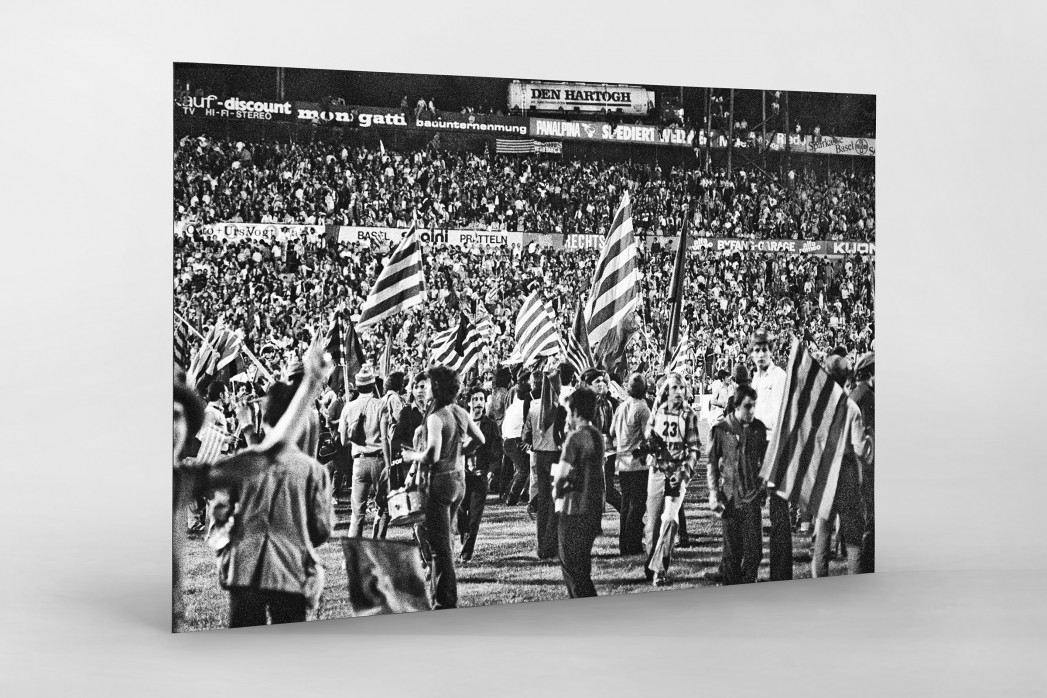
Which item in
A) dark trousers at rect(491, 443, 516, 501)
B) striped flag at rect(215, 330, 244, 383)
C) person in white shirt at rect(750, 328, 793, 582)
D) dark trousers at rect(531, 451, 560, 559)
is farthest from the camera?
person in white shirt at rect(750, 328, 793, 582)

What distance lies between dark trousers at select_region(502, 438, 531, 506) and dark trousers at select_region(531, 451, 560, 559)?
0.06 meters

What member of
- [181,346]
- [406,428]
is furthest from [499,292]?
[181,346]

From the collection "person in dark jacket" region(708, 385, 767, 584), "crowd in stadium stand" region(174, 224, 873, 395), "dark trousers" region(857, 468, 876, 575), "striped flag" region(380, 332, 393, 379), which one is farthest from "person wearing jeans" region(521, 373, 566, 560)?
"dark trousers" region(857, 468, 876, 575)

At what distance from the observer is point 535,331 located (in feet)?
36.3

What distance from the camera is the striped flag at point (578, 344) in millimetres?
11141

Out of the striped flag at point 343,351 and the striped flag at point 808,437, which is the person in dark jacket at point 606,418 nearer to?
the striped flag at point 808,437

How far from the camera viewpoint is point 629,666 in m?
9.52

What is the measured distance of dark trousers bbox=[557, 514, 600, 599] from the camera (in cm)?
1112

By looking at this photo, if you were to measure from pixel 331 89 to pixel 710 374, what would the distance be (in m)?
3.44

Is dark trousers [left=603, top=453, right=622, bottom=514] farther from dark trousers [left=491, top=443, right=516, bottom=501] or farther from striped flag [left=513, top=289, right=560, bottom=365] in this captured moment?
A: striped flag [left=513, top=289, right=560, bottom=365]

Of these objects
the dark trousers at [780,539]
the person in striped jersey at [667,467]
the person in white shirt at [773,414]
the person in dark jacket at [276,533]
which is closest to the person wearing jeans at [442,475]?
the person in dark jacket at [276,533]

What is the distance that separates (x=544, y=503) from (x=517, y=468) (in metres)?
0.32
